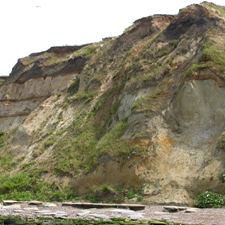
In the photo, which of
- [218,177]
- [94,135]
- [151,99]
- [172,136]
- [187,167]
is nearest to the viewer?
[218,177]

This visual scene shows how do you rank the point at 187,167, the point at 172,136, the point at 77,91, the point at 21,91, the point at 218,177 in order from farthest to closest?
the point at 21,91 < the point at 77,91 < the point at 172,136 < the point at 187,167 < the point at 218,177

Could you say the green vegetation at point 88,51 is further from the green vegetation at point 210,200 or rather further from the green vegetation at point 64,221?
the green vegetation at point 64,221

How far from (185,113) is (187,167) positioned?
3030 mm

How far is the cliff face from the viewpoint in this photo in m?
15.0

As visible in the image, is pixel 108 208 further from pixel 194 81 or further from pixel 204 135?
pixel 194 81

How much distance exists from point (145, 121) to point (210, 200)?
5.89 m

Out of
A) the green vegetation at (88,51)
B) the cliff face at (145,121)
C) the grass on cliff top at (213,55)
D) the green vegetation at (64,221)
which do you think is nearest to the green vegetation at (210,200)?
the cliff face at (145,121)

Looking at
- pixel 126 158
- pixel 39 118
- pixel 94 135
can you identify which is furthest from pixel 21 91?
pixel 126 158

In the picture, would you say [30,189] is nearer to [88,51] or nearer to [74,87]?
[74,87]

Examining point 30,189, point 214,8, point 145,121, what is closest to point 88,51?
point 214,8

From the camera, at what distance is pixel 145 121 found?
17141 millimetres

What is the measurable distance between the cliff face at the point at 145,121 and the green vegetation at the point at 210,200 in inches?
23.4

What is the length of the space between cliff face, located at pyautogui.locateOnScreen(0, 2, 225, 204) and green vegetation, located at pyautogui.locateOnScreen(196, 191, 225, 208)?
0.59 metres

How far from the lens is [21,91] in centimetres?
3716
